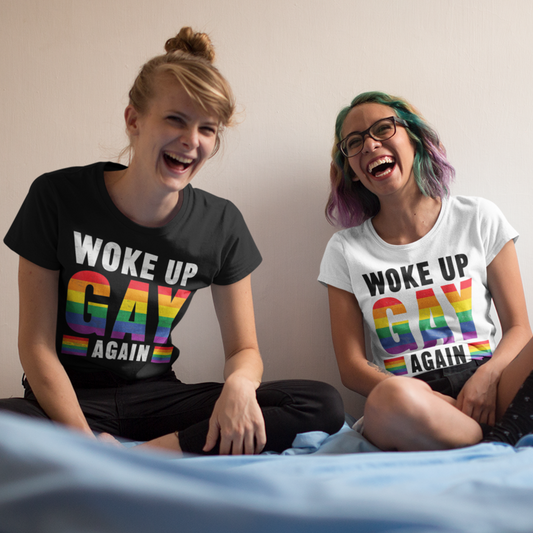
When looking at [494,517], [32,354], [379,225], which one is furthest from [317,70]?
[494,517]

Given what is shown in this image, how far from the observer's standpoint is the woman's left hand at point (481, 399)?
101 centimetres

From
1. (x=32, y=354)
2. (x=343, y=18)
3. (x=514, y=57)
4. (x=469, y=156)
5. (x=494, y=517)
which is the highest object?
(x=343, y=18)

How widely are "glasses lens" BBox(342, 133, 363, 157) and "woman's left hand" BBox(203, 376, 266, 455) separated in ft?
2.39

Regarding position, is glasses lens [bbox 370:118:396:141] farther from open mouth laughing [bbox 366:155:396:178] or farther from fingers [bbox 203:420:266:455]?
fingers [bbox 203:420:266:455]

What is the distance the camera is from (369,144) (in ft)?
4.11

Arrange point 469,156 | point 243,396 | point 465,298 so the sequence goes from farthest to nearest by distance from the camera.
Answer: point 469,156, point 465,298, point 243,396

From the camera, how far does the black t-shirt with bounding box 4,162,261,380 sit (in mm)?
1039

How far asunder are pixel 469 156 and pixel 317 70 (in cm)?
56

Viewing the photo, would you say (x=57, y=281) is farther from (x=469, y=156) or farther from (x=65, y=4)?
(x=469, y=156)

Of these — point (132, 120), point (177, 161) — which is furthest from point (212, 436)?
point (132, 120)

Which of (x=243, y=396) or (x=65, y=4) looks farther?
(x=65, y=4)

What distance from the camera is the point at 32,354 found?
3.21 ft

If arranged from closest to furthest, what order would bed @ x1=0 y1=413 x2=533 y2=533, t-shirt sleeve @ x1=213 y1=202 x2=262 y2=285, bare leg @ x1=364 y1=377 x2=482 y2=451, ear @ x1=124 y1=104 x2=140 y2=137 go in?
bed @ x1=0 y1=413 x2=533 y2=533, bare leg @ x1=364 y1=377 x2=482 y2=451, ear @ x1=124 y1=104 x2=140 y2=137, t-shirt sleeve @ x1=213 y1=202 x2=262 y2=285

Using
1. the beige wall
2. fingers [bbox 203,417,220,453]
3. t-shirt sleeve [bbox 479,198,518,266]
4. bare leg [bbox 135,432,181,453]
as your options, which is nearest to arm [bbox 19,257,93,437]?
bare leg [bbox 135,432,181,453]
